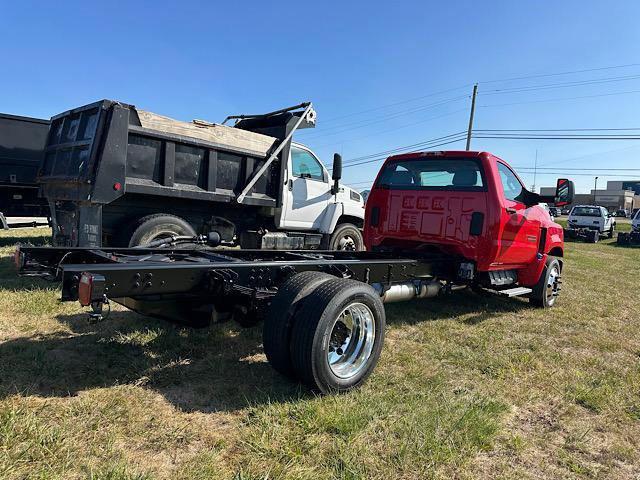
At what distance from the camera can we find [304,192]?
28.5 feet

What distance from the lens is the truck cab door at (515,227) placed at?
5379mm

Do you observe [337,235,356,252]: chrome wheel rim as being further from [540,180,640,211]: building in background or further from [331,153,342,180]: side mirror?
[540,180,640,211]: building in background

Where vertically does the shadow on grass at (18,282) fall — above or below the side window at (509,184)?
below

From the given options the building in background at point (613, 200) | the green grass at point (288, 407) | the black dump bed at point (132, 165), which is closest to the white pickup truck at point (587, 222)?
the green grass at point (288, 407)

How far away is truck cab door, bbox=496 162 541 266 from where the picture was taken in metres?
5.38

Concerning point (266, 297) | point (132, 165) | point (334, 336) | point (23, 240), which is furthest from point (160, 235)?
point (23, 240)

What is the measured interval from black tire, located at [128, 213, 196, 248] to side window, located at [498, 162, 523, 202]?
4.19 metres

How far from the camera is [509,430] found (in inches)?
112

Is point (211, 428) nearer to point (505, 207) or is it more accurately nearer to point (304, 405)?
point (304, 405)

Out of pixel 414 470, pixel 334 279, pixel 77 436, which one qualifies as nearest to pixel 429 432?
pixel 414 470

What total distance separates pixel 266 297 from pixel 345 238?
6.13 m

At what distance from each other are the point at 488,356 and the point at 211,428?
268 cm

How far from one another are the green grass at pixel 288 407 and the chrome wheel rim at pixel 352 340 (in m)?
0.21

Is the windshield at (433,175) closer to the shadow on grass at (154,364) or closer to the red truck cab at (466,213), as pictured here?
the red truck cab at (466,213)
